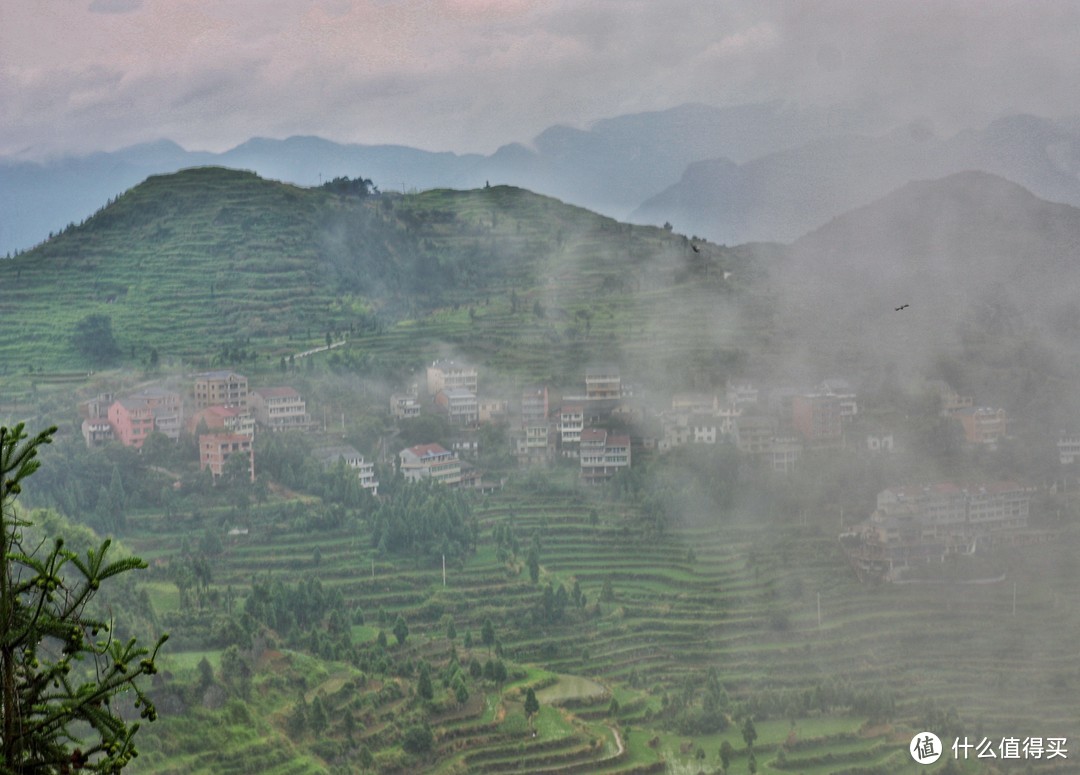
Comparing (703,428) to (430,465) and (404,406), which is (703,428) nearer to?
(430,465)

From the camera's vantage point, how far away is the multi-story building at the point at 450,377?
14844 mm

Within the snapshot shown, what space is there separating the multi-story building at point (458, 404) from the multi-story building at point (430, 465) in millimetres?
711

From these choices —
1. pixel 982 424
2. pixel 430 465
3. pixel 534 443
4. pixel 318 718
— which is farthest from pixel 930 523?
pixel 318 718

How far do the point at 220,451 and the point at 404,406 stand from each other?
2.24 metres

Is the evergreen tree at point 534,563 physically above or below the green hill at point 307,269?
below

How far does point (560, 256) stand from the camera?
57.8 feet

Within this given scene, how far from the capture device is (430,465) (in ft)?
44.8

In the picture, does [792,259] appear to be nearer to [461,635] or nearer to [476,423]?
[476,423]

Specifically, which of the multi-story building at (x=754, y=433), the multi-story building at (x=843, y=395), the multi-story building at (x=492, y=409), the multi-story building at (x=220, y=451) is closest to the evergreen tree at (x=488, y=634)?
the multi-story building at (x=220, y=451)

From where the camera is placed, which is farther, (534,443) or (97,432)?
(534,443)

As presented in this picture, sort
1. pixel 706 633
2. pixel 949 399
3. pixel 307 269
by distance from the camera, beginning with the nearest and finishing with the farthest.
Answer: pixel 706 633 < pixel 949 399 < pixel 307 269

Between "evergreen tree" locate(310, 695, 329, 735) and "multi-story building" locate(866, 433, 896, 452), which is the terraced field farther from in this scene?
"multi-story building" locate(866, 433, 896, 452)

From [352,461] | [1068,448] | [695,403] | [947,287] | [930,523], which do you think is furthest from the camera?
[947,287]

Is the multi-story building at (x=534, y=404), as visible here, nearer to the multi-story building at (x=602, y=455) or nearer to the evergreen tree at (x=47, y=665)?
the multi-story building at (x=602, y=455)
